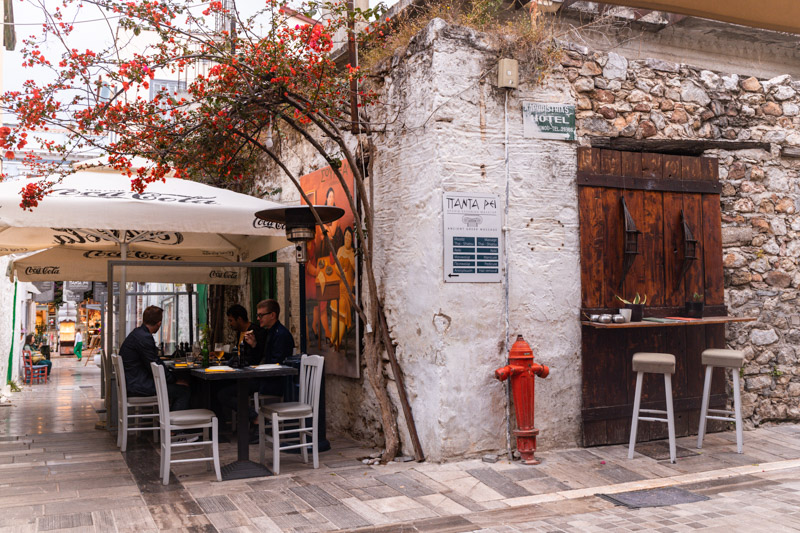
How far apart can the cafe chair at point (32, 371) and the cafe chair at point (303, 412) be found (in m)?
11.6

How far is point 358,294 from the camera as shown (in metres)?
7.09

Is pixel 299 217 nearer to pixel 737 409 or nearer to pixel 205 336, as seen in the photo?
pixel 737 409

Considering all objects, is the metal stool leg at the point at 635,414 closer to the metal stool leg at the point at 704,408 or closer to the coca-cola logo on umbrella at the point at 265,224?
the metal stool leg at the point at 704,408

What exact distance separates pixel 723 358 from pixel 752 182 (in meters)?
2.09

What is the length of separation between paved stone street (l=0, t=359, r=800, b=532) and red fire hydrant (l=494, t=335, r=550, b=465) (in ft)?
0.72

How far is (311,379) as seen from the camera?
20.1 ft

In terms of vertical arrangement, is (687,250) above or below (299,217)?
→ below

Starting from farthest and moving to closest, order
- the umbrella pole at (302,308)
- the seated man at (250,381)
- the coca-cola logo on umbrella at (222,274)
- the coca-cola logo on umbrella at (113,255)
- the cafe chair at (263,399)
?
the coca-cola logo on umbrella at (222,274) < the coca-cola logo on umbrella at (113,255) < the umbrella pole at (302,308) < the seated man at (250,381) < the cafe chair at (263,399)

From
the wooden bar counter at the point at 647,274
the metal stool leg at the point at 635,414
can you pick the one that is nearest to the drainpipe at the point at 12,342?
the wooden bar counter at the point at 647,274

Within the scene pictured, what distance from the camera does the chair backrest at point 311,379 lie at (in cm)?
595

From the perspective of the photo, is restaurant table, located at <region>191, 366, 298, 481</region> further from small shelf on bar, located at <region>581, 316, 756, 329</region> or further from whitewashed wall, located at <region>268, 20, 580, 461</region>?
small shelf on bar, located at <region>581, 316, 756, 329</region>

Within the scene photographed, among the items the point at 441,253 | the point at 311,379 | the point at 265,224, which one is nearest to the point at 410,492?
the point at 311,379

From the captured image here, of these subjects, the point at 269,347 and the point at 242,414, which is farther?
the point at 269,347

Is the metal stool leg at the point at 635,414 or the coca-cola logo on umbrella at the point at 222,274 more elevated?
the coca-cola logo on umbrella at the point at 222,274
